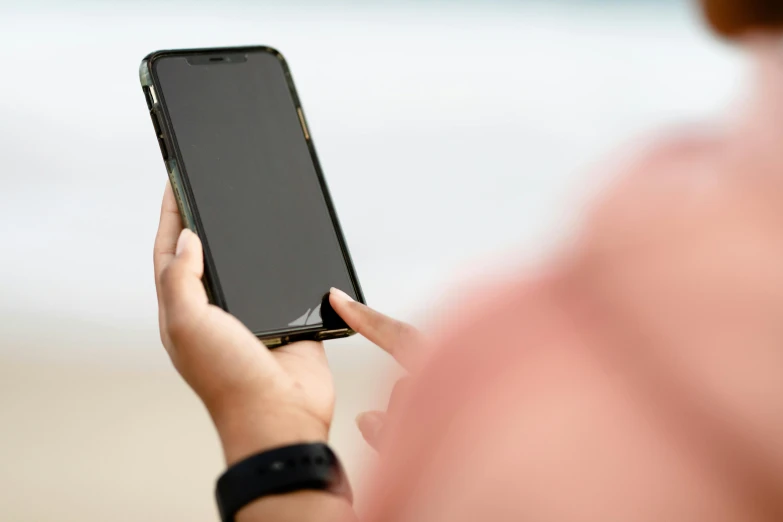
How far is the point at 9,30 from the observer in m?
1.18

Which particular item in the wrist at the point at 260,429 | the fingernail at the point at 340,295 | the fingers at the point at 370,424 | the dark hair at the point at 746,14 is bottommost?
the fingers at the point at 370,424

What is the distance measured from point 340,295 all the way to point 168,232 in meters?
0.14

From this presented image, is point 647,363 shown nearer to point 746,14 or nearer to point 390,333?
point 746,14

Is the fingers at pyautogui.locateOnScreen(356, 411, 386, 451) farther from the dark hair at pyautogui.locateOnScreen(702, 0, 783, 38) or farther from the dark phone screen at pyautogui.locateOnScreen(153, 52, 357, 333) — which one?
the dark hair at pyautogui.locateOnScreen(702, 0, 783, 38)

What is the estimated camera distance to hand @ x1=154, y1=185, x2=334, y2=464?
0.44 m

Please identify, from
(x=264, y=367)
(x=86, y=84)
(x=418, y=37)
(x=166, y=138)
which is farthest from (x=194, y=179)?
(x=418, y=37)

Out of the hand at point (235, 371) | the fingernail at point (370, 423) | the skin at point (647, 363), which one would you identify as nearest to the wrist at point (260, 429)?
the hand at point (235, 371)

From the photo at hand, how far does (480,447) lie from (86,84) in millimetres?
1063

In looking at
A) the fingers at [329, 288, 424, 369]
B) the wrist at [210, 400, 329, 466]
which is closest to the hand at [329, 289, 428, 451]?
the fingers at [329, 288, 424, 369]

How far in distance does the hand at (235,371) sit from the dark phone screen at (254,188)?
0.12 ft

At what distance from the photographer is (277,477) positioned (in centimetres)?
39

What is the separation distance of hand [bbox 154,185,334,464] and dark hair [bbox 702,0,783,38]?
0.95ft

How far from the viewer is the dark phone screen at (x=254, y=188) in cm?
63

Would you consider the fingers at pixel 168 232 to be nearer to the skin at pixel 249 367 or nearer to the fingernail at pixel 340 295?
the skin at pixel 249 367
